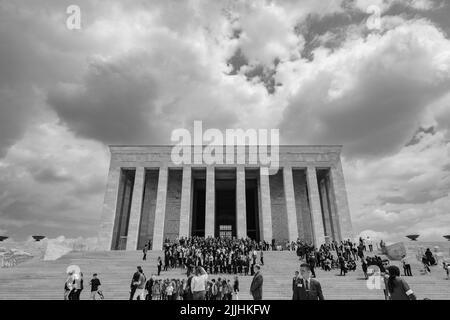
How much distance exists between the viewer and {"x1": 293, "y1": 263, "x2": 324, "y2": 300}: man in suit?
236 inches

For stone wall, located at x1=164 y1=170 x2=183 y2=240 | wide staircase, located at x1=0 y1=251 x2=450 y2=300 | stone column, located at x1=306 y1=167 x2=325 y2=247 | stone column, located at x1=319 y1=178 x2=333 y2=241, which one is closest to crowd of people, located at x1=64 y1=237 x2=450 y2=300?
wide staircase, located at x1=0 y1=251 x2=450 y2=300

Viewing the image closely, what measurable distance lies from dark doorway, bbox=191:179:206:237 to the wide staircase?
1542 centimetres

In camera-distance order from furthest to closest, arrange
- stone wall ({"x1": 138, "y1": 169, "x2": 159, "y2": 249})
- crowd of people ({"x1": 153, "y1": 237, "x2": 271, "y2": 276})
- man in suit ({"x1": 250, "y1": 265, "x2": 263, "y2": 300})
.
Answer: stone wall ({"x1": 138, "y1": 169, "x2": 159, "y2": 249}) < crowd of people ({"x1": 153, "y1": 237, "x2": 271, "y2": 276}) < man in suit ({"x1": 250, "y1": 265, "x2": 263, "y2": 300})

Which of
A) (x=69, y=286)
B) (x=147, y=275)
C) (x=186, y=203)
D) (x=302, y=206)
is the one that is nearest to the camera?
(x=69, y=286)

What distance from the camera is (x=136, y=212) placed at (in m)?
33.3

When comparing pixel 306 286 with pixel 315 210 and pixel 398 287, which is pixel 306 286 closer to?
pixel 398 287

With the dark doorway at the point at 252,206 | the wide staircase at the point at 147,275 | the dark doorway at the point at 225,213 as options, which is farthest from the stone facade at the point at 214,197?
the wide staircase at the point at 147,275

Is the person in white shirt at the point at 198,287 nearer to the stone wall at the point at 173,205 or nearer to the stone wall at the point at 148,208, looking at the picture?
the stone wall at the point at 173,205

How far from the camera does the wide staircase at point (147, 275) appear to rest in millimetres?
Answer: 15008

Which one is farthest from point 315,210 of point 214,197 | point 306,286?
point 306,286

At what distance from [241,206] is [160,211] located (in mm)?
8316

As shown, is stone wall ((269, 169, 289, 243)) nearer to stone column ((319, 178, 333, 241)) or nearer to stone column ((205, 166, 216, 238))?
stone column ((319, 178, 333, 241))

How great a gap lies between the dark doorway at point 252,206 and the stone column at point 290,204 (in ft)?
17.0
